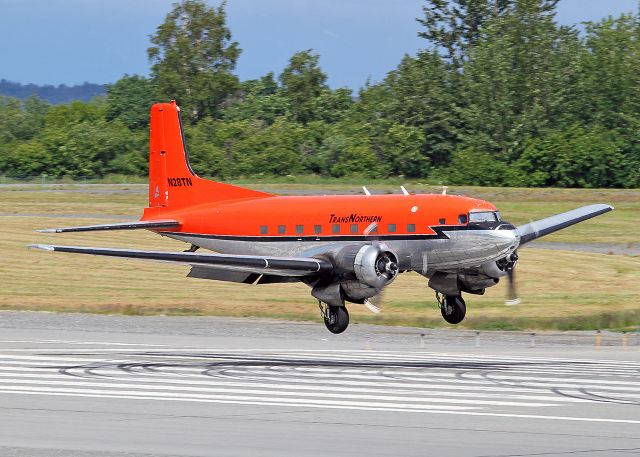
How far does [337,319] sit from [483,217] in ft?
18.5

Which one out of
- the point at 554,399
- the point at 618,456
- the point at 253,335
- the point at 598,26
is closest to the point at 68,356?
the point at 253,335

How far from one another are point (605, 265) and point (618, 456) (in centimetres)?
4779

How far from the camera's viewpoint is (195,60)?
128m

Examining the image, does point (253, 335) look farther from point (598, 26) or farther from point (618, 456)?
point (598, 26)

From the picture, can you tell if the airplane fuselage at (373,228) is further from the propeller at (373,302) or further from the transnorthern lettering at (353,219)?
the propeller at (373,302)

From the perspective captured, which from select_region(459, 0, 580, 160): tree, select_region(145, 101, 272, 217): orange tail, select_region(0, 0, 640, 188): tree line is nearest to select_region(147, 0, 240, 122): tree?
select_region(0, 0, 640, 188): tree line

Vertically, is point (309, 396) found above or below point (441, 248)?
below

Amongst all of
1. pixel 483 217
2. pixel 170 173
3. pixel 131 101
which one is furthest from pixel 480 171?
pixel 483 217

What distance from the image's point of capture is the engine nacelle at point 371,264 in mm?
32906

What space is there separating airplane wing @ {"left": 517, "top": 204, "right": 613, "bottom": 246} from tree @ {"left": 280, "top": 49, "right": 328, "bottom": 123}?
87274 millimetres

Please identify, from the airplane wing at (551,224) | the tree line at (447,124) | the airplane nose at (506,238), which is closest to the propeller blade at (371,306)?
the airplane nose at (506,238)

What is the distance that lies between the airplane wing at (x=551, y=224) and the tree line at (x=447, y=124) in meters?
55.4

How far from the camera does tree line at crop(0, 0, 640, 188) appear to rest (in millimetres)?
97312

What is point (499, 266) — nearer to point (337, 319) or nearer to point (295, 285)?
point (337, 319)
